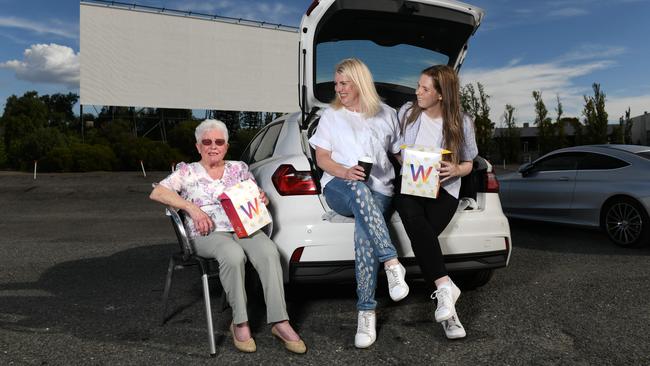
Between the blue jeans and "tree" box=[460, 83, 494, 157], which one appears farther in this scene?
"tree" box=[460, 83, 494, 157]

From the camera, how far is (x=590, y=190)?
24.0ft

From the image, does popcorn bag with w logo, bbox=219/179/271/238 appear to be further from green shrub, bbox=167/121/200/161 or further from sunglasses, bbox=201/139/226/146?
green shrub, bbox=167/121/200/161

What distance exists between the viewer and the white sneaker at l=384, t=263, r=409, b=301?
10.3 ft

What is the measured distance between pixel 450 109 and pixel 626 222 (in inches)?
176

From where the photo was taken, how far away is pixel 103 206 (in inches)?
548

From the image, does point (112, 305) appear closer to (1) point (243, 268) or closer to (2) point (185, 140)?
(1) point (243, 268)

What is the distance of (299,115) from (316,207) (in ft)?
3.08

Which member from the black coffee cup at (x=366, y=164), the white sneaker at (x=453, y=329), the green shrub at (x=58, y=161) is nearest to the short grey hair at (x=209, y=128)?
the black coffee cup at (x=366, y=164)

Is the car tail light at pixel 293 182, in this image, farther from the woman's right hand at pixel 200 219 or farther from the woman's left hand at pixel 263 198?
the woman's right hand at pixel 200 219

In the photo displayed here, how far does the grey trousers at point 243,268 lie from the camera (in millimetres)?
3168

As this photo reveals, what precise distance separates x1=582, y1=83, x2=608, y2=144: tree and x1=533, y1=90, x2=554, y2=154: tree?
2457 millimetres

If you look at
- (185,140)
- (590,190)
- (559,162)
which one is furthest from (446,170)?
(185,140)

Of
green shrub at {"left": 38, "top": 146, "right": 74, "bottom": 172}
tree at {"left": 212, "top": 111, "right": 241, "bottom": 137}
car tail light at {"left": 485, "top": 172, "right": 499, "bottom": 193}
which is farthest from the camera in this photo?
tree at {"left": 212, "top": 111, "right": 241, "bottom": 137}

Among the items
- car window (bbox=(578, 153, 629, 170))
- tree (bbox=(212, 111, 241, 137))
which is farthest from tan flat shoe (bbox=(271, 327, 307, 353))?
tree (bbox=(212, 111, 241, 137))
